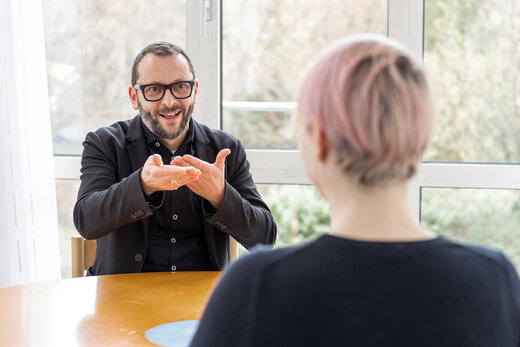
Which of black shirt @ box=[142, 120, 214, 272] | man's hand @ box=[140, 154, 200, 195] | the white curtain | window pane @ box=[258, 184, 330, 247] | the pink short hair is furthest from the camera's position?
window pane @ box=[258, 184, 330, 247]

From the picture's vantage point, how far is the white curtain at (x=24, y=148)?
2918 millimetres

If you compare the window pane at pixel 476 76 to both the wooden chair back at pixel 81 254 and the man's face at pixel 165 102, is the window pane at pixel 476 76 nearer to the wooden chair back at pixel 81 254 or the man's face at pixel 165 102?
the man's face at pixel 165 102

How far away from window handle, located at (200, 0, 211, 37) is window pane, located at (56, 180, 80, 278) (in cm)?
96

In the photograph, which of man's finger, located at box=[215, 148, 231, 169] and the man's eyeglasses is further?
the man's eyeglasses

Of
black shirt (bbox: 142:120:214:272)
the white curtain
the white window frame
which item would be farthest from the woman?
the white curtain

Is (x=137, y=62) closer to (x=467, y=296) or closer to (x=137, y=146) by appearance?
(x=137, y=146)

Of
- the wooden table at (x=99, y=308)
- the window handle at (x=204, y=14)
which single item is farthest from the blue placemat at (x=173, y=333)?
the window handle at (x=204, y=14)

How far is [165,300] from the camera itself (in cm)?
164

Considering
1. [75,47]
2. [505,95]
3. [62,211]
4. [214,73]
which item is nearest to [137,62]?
[214,73]

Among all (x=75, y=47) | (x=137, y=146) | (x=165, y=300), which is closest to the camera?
(x=165, y=300)

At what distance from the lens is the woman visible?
28.0 inches

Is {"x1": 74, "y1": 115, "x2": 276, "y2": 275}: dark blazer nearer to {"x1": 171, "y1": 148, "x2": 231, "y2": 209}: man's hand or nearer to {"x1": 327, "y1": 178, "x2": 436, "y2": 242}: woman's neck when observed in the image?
{"x1": 171, "y1": 148, "x2": 231, "y2": 209}: man's hand

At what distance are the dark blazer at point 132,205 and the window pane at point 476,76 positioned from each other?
1172 millimetres

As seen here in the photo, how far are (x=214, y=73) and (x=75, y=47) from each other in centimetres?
72
